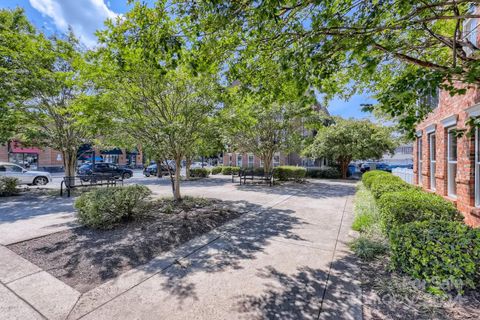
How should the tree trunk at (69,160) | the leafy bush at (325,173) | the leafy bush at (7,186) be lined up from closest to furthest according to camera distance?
1. the leafy bush at (7,186)
2. the tree trunk at (69,160)
3. the leafy bush at (325,173)

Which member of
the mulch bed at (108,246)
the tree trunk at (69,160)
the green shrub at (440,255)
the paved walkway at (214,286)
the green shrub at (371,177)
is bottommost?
the paved walkway at (214,286)

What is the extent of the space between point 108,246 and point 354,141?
20.9 m

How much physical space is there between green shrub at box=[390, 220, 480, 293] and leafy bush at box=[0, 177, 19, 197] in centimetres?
1511

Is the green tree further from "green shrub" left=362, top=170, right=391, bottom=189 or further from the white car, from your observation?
the white car

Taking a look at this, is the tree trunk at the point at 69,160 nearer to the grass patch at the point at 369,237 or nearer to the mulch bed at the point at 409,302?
the grass patch at the point at 369,237

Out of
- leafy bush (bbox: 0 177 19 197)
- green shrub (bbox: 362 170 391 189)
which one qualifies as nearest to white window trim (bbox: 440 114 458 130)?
green shrub (bbox: 362 170 391 189)

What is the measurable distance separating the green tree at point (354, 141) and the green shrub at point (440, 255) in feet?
58.0

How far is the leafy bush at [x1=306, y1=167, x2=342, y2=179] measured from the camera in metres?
23.7

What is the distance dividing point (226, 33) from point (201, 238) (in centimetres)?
416

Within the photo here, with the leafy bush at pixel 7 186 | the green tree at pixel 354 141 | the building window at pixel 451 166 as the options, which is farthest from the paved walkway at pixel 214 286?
the green tree at pixel 354 141

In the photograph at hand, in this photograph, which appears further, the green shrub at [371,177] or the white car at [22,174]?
the white car at [22,174]

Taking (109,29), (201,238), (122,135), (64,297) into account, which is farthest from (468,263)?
(122,135)

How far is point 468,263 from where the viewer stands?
286 cm

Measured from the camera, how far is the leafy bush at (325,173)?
77.8 ft
